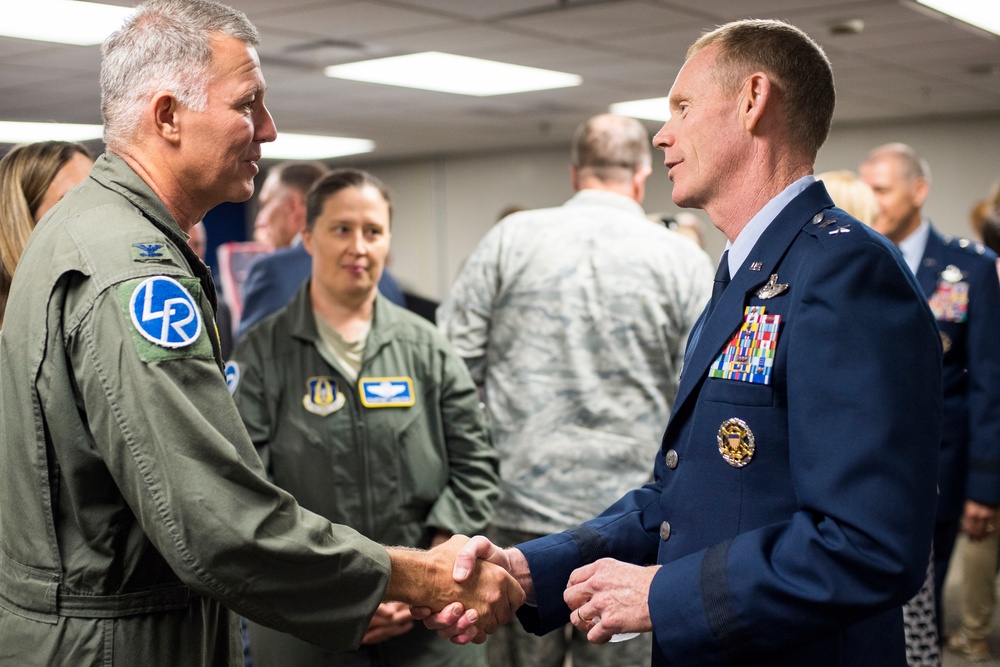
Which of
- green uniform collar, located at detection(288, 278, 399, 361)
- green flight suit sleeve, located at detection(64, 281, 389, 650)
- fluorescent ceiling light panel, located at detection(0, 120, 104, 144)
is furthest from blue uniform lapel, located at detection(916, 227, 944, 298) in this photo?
fluorescent ceiling light panel, located at detection(0, 120, 104, 144)

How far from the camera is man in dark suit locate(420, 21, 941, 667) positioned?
4.00 feet

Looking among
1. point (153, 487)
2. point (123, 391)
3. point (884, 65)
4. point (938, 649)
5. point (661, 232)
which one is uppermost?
point (884, 65)

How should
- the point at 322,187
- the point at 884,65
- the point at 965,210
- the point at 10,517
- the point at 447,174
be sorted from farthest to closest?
1. the point at 447,174
2. the point at 965,210
3. the point at 884,65
4. the point at 322,187
5. the point at 10,517

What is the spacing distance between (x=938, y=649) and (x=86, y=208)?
3006 millimetres

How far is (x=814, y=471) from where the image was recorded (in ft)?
4.08

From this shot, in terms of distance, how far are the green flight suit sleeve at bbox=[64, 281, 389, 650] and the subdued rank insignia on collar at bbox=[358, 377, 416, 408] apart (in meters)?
1.03

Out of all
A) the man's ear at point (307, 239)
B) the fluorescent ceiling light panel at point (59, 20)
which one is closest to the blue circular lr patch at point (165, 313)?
the man's ear at point (307, 239)

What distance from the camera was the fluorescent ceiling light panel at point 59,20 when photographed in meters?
4.87

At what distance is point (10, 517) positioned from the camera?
144 centimetres

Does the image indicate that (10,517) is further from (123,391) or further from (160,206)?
(160,206)

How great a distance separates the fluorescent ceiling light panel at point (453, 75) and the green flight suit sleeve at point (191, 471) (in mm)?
5334

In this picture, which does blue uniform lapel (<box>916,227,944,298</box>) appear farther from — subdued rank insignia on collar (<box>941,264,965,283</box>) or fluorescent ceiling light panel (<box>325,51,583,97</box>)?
fluorescent ceiling light panel (<box>325,51,583,97</box>)

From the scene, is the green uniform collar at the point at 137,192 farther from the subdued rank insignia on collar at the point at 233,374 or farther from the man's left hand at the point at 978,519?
the man's left hand at the point at 978,519

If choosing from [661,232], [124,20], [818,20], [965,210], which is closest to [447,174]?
[965,210]
